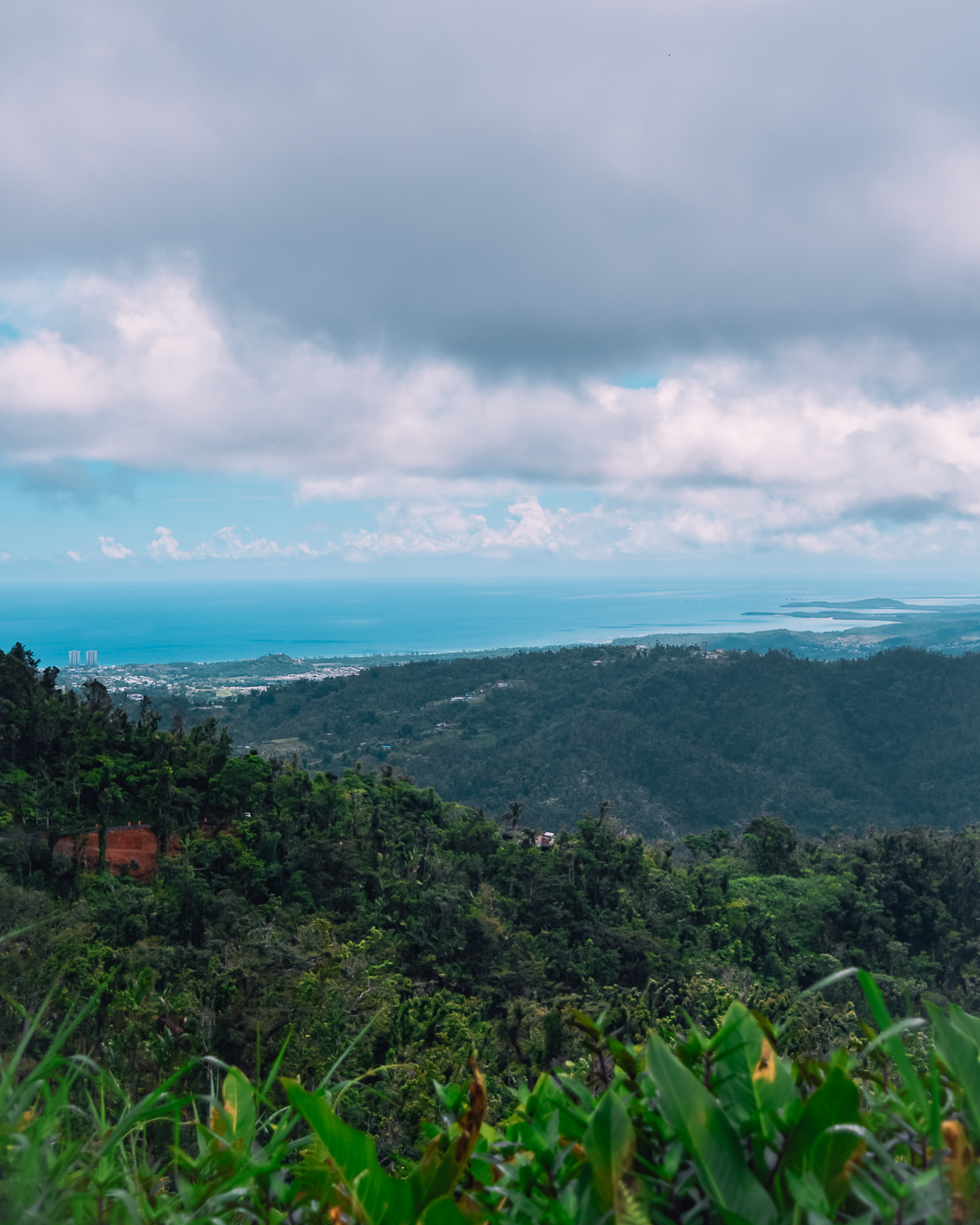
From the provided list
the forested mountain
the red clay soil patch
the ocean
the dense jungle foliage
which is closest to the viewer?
the forested mountain

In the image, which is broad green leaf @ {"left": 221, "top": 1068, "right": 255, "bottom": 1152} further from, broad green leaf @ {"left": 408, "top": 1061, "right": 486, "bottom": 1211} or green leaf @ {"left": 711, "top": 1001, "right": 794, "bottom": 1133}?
green leaf @ {"left": 711, "top": 1001, "right": 794, "bottom": 1133}

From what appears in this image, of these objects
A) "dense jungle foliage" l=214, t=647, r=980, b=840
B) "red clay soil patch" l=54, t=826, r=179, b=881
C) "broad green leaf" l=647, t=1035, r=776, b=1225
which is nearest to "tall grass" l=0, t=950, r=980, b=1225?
"broad green leaf" l=647, t=1035, r=776, b=1225

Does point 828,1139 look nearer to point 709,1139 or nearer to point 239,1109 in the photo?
point 709,1139

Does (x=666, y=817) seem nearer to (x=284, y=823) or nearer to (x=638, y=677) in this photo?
(x=638, y=677)

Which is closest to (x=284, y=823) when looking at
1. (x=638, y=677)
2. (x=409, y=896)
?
(x=409, y=896)

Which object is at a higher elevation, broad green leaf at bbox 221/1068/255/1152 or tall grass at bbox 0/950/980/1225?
tall grass at bbox 0/950/980/1225

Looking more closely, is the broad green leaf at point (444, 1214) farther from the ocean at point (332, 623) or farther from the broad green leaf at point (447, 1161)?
the ocean at point (332, 623)

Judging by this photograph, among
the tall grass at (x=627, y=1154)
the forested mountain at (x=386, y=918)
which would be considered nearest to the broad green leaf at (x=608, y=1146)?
the tall grass at (x=627, y=1154)
